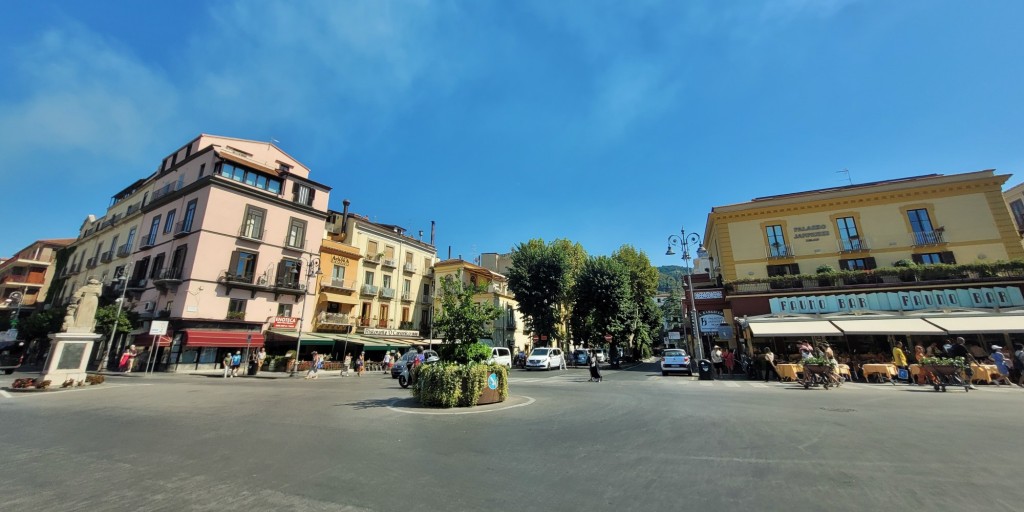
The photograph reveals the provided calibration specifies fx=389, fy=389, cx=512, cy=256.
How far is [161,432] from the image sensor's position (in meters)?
7.68

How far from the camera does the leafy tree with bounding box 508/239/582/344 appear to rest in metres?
35.8

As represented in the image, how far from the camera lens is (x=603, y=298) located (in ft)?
118

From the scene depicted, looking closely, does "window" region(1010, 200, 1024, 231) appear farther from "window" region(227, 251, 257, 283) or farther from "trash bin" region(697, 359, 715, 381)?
"window" region(227, 251, 257, 283)

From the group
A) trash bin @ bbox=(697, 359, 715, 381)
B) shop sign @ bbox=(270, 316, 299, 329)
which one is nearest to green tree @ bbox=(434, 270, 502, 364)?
trash bin @ bbox=(697, 359, 715, 381)

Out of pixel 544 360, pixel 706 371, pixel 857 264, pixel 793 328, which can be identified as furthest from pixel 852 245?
pixel 544 360

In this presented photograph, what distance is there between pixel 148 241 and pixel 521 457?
133 ft

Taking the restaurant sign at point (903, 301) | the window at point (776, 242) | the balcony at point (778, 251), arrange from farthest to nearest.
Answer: the window at point (776, 242) < the balcony at point (778, 251) < the restaurant sign at point (903, 301)

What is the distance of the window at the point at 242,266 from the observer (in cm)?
2839

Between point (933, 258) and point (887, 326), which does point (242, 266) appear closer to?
point (887, 326)

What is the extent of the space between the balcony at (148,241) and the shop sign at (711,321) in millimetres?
42378

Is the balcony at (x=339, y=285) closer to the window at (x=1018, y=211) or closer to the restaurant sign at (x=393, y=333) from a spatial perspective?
the restaurant sign at (x=393, y=333)

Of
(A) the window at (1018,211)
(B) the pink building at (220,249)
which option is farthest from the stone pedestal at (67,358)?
(A) the window at (1018,211)

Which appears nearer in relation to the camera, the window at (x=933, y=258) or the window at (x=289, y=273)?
the window at (x=933, y=258)

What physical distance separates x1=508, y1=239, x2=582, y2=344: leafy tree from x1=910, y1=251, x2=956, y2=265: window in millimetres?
23399
